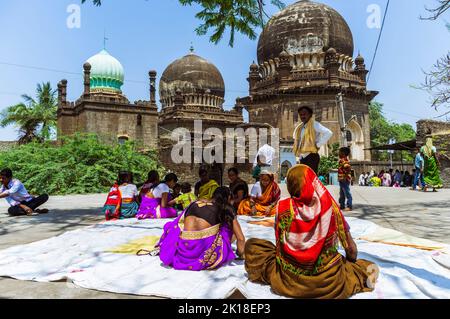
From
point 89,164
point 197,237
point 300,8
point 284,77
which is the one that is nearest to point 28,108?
point 89,164

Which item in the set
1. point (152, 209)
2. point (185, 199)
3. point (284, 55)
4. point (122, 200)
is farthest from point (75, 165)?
point (284, 55)

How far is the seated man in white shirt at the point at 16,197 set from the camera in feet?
23.9

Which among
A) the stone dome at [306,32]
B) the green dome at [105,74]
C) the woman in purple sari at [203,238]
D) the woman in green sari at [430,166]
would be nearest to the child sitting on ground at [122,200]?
the woman in purple sari at [203,238]

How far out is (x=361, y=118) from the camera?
3016 centimetres

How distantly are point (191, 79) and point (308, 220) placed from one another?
3379 centimetres

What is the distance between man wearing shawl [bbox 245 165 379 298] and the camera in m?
2.67

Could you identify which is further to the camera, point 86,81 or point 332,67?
point 332,67

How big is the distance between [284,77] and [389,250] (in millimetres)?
25974

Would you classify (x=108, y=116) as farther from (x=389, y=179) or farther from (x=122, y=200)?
(x=122, y=200)

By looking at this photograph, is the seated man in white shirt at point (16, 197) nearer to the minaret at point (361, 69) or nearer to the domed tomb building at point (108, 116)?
the domed tomb building at point (108, 116)

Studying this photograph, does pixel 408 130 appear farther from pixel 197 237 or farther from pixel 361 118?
pixel 197 237

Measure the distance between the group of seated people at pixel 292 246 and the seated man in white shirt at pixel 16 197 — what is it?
197 inches

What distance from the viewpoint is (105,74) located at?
97.6 feet

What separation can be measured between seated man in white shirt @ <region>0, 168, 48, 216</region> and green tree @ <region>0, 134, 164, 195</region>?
7150mm
